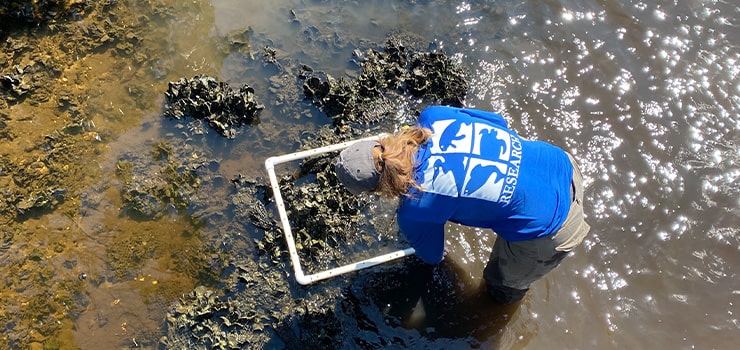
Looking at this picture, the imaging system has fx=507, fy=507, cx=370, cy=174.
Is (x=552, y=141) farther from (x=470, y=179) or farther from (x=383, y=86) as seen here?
(x=470, y=179)

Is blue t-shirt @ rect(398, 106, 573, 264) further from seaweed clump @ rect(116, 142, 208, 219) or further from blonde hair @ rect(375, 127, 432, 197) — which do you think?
seaweed clump @ rect(116, 142, 208, 219)

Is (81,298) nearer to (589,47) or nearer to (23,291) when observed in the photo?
(23,291)

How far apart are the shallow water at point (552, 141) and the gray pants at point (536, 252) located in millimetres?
574

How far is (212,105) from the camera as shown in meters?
4.91

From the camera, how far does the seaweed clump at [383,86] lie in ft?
16.4

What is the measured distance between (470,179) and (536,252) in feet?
2.88

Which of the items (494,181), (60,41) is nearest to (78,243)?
(60,41)

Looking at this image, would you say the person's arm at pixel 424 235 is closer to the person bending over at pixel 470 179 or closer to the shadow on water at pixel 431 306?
the person bending over at pixel 470 179

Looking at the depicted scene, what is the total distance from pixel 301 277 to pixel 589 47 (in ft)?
12.5

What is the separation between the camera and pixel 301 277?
3811mm

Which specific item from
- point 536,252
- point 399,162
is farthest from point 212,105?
point 536,252

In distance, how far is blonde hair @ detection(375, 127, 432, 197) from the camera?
2643 millimetres

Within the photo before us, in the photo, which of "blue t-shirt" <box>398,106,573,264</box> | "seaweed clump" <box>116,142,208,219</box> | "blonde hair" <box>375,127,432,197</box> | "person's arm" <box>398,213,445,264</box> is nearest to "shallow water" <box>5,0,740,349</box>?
"seaweed clump" <box>116,142,208,219</box>

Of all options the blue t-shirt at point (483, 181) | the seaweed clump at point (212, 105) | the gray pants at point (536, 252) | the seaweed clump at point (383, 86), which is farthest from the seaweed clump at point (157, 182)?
the gray pants at point (536, 252)
